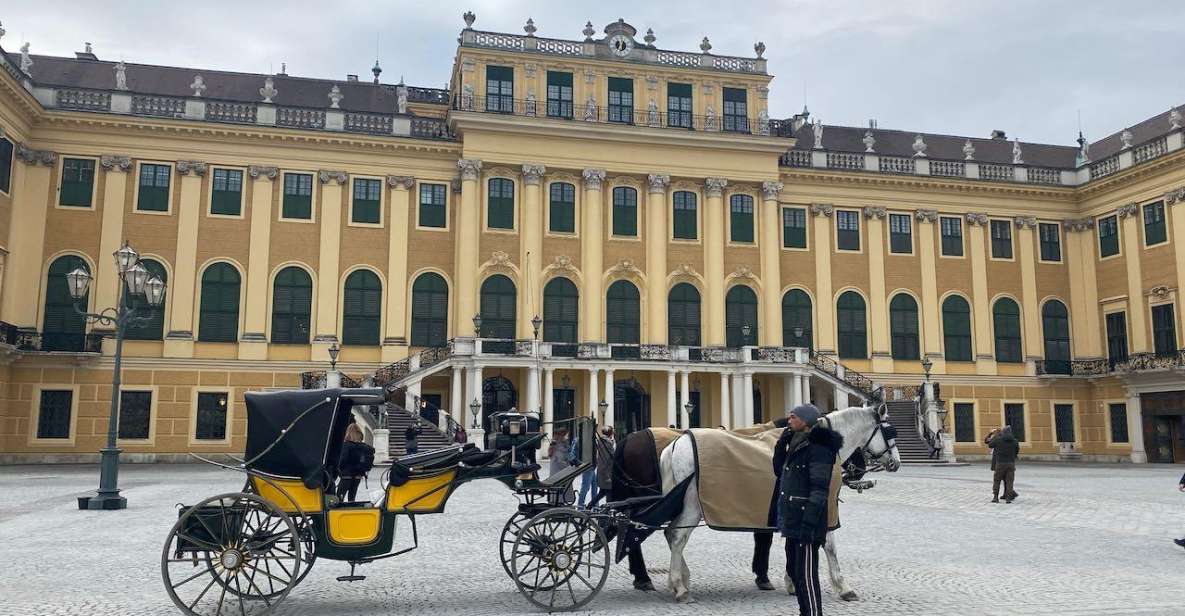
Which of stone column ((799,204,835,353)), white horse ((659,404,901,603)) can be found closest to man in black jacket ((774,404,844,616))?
white horse ((659,404,901,603))

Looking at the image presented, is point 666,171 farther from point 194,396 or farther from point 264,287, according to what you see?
Answer: point 194,396

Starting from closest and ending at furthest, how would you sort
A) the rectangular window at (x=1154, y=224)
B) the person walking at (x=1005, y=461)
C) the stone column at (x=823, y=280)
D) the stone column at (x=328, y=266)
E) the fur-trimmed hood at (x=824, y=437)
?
the fur-trimmed hood at (x=824, y=437) → the person walking at (x=1005, y=461) → the stone column at (x=328, y=266) → the rectangular window at (x=1154, y=224) → the stone column at (x=823, y=280)

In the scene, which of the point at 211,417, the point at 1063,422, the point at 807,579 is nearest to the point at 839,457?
the point at 807,579

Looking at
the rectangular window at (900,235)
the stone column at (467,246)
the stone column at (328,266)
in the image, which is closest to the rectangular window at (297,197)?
the stone column at (328,266)

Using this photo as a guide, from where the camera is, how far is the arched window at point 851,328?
131 ft

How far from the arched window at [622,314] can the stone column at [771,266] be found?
5.41 metres

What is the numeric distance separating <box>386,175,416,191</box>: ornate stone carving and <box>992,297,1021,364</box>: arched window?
2593cm

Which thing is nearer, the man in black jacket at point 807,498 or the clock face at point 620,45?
the man in black jacket at point 807,498

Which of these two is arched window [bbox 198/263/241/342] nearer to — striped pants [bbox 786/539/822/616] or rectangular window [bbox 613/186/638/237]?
rectangular window [bbox 613/186/638/237]

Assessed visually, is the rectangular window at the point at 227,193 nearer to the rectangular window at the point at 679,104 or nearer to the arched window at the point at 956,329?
the rectangular window at the point at 679,104

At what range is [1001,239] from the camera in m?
41.9

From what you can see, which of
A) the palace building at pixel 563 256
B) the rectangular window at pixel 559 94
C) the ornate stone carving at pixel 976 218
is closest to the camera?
the palace building at pixel 563 256

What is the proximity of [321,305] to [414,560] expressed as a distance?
26045mm

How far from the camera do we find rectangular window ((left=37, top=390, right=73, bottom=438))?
32250 millimetres
